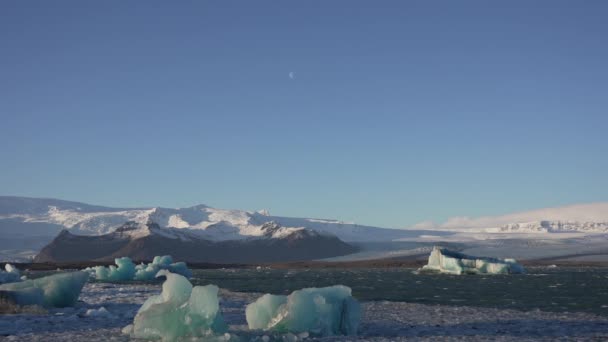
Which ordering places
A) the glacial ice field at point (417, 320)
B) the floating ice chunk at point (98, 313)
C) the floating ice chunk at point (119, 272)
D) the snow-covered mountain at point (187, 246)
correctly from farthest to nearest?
the snow-covered mountain at point (187, 246)
the floating ice chunk at point (119, 272)
the floating ice chunk at point (98, 313)
the glacial ice field at point (417, 320)

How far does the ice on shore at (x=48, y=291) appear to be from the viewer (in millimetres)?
21000

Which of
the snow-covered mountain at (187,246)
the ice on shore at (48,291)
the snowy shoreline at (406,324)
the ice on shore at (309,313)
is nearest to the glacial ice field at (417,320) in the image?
the snowy shoreline at (406,324)

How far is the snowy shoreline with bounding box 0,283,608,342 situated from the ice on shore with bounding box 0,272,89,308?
0.56 meters

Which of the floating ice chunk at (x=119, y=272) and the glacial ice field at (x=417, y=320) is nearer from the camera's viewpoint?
the glacial ice field at (x=417, y=320)

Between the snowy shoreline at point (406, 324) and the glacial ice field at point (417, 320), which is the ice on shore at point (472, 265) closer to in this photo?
the glacial ice field at point (417, 320)

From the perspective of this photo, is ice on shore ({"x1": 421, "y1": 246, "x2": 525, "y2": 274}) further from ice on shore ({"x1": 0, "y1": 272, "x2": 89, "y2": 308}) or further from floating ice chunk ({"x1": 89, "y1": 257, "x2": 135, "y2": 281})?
ice on shore ({"x1": 0, "y1": 272, "x2": 89, "y2": 308})

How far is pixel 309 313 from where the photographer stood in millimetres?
15312

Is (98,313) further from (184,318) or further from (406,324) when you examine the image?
(406,324)

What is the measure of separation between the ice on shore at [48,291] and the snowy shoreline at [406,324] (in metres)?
0.56

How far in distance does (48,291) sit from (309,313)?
34.7 ft

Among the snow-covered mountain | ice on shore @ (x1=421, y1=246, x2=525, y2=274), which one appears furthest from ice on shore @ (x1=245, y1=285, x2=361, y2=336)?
the snow-covered mountain

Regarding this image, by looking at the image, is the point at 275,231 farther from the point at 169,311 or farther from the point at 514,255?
the point at 169,311

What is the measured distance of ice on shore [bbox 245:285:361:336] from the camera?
15.2 meters

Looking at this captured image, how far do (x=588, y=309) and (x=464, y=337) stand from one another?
8.99 meters
